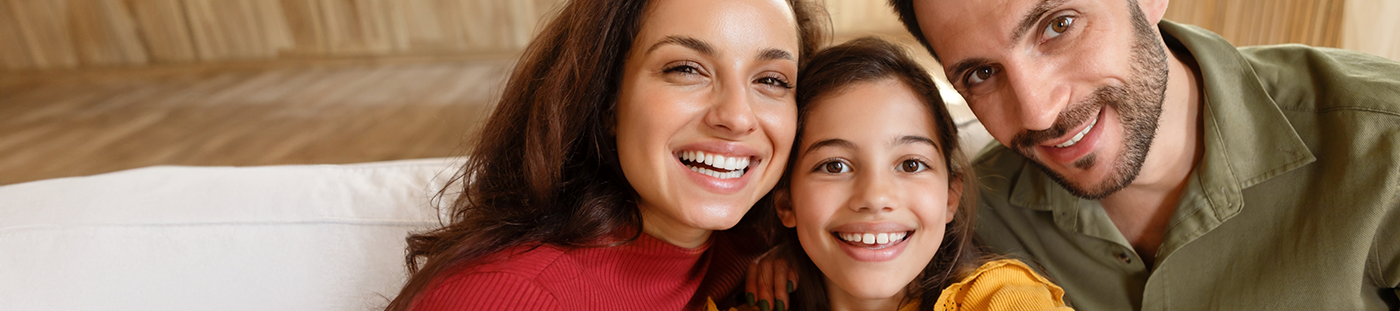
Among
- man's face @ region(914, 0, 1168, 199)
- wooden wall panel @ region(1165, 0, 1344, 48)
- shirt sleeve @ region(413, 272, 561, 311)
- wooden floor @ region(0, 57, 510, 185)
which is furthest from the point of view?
wooden floor @ region(0, 57, 510, 185)

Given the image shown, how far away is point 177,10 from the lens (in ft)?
12.4

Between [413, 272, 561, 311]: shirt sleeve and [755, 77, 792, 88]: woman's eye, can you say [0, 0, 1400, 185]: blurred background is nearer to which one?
[755, 77, 792, 88]: woman's eye

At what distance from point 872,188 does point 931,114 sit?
216 mm

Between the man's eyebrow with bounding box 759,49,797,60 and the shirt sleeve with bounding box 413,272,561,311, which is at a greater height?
the man's eyebrow with bounding box 759,49,797,60

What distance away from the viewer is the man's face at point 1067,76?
1403 millimetres

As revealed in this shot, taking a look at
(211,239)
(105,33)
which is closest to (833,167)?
(211,239)

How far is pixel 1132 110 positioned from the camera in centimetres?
145

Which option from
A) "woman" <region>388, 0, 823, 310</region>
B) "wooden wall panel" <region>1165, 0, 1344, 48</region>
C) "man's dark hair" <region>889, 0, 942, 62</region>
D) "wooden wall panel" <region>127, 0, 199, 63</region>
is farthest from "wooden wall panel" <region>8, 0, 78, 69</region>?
"wooden wall panel" <region>1165, 0, 1344, 48</region>

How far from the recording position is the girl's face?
4.55 ft

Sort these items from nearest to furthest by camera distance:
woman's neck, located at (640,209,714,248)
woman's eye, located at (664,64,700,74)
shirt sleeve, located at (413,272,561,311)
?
1. shirt sleeve, located at (413,272,561,311)
2. woman's eye, located at (664,64,700,74)
3. woman's neck, located at (640,209,714,248)

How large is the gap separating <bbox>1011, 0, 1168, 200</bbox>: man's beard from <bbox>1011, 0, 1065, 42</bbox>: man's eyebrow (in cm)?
16

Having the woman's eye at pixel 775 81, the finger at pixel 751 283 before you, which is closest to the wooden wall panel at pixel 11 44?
the finger at pixel 751 283

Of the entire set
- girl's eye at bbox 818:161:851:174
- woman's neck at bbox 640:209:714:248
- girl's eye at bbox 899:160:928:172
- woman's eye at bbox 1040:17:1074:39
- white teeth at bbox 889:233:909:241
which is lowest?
woman's neck at bbox 640:209:714:248

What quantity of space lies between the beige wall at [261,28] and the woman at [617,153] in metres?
2.28
